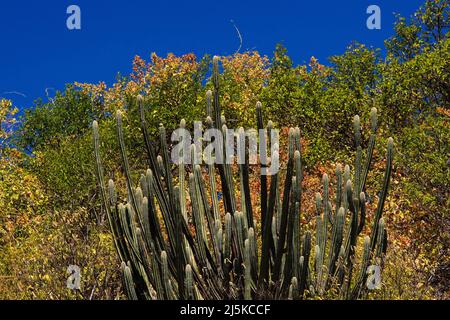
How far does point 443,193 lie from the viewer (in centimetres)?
2053

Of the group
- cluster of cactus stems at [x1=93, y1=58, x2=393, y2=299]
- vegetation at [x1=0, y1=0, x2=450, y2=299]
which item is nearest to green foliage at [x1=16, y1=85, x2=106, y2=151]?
vegetation at [x1=0, y1=0, x2=450, y2=299]

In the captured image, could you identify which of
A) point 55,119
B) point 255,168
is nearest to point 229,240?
point 255,168

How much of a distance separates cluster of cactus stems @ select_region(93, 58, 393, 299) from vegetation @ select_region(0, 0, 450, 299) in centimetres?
6

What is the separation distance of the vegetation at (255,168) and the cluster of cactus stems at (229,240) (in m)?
0.06

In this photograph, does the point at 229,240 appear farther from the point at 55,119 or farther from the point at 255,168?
the point at 55,119

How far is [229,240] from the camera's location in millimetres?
9586

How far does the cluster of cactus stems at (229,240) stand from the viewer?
30.3 feet

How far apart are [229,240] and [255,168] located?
53.5 ft

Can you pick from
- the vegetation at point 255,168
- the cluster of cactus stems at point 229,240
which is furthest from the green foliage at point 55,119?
the cluster of cactus stems at point 229,240

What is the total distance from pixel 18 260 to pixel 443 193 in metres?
12.3

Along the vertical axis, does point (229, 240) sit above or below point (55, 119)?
below

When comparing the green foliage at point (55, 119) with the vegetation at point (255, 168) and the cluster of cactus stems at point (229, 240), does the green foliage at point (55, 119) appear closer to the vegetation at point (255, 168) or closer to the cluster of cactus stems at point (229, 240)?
the vegetation at point (255, 168)

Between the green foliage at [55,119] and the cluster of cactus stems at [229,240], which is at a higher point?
the green foliage at [55,119]
